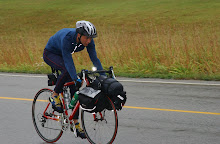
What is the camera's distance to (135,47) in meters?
14.4

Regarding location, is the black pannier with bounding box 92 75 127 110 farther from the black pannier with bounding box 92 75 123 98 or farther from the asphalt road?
the asphalt road

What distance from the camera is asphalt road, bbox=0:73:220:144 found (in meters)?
6.39

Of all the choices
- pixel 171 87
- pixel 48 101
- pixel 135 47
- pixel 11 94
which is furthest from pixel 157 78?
pixel 48 101

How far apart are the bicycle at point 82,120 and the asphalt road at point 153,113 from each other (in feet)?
0.84

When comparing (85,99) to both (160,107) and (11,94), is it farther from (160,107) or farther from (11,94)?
Answer: (11,94)

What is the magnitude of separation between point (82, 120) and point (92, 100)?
604 mm

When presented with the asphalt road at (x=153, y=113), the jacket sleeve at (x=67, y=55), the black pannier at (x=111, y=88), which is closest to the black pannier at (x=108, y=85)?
the black pannier at (x=111, y=88)

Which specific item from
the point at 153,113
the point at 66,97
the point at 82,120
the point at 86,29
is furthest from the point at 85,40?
the point at 153,113

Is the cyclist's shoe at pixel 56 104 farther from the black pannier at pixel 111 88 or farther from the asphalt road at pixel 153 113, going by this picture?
the black pannier at pixel 111 88

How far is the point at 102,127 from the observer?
5.48 metres

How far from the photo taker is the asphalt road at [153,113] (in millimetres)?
6391

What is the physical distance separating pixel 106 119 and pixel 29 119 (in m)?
2.76

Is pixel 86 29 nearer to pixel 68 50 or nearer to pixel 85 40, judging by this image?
pixel 85 40

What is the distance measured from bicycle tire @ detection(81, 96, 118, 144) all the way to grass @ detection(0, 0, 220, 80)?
6.43 meters
